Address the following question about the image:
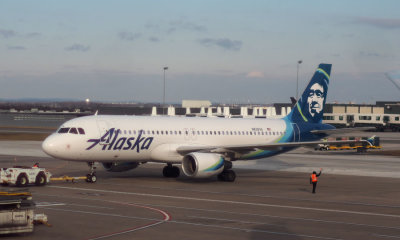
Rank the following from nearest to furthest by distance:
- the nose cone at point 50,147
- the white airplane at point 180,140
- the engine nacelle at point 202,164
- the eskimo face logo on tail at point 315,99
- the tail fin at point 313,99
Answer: the nose cone at point 50,147 → the white airplane at point 180,140 → the engine nacelle at point 202,164 → the tail fin at point 313,99 → the eskimo face logo on tail at point 315,99

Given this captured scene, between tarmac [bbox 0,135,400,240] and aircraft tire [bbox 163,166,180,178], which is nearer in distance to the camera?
tarmac [bbox 0,135,400,240]

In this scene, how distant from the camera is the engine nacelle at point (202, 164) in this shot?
1582 inches

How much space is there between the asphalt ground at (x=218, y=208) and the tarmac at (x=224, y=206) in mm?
41

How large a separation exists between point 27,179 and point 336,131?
24.2 metres

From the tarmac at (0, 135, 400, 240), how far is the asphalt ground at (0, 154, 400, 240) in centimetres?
4

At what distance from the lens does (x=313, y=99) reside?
2035 inches

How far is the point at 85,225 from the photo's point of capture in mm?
24516

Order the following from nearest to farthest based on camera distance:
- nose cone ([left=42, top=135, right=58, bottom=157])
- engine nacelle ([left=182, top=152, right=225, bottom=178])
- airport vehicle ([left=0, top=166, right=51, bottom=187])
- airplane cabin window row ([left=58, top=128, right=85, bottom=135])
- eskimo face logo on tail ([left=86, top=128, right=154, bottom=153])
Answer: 1. airport vehicle ([left=0, top=166, right=51, bottom=187])
2. nose cone ([left=42, top=135, right=58, bottom=157])
3. airplane cabin window row ([left=58, top=128, right=85, bottom=135])
4. eskimo face logo on tail ([left=86, top=128, right=154, bottom=153])
5. engine nacelle ([left=182, top=152, right=225, bottom=178])

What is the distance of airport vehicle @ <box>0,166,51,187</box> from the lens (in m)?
37.7

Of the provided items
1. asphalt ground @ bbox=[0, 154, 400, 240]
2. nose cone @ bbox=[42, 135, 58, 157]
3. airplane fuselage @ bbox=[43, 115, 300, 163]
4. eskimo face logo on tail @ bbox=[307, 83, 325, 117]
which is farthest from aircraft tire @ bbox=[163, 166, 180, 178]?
eskimo face logo on tail @ bbox=[307, 83, 325, 117]

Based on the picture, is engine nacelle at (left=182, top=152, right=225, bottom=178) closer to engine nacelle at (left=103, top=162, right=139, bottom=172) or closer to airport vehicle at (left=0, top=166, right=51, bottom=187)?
engine nacelle at (left=103, top=162, right=139, bottom=172)

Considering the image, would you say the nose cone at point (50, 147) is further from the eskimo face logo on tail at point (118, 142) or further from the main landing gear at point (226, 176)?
the main landing gear at point (226, 176)

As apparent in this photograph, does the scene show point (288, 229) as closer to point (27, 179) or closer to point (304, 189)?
point (304, 189)

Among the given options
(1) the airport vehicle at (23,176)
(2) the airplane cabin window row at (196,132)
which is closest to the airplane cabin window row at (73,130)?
(2) the airplane cabin window row at (196,132)
